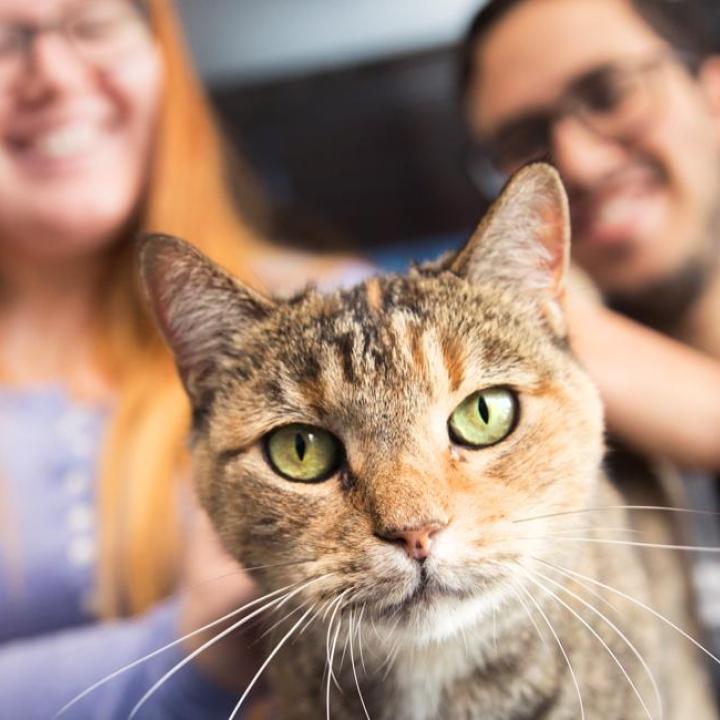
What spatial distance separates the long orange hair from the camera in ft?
2.50

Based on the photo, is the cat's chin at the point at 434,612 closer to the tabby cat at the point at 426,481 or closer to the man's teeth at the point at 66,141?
the tabby cat at the point at 426,481

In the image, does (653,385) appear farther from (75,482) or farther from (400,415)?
(75,482)

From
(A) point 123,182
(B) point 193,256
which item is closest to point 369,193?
(A) point 123,182

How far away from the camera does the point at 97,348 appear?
0.91 metres

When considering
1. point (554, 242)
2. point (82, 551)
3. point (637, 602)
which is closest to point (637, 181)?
point (554, 242)

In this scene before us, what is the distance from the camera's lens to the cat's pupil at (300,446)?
56 cm

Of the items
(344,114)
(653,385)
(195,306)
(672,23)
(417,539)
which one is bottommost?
(417,539)

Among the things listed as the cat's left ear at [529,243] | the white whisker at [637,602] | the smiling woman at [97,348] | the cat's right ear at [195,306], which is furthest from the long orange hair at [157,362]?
the white whisker at [637,602]

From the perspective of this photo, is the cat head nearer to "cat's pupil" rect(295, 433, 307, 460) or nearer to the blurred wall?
"cat's pupil" rect(295, 433, 307, 460)

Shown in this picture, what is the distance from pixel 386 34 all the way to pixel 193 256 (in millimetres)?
536

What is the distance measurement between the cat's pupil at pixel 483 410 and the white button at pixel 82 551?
575 millimetres

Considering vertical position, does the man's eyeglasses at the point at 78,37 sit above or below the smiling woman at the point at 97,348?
above

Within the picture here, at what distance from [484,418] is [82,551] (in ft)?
1.95

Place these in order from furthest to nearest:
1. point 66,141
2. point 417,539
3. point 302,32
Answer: point 302,32, point 66,141, point 417,539
